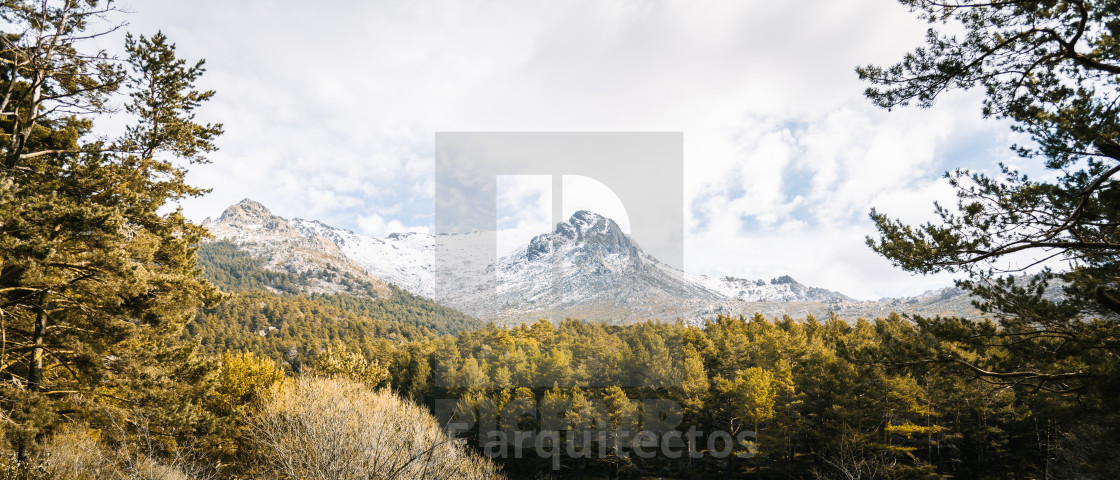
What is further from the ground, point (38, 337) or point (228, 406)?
point (38, 337)

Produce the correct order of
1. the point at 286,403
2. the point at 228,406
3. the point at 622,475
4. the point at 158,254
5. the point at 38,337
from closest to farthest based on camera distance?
the point at 38,337
the point at 158,254
the point at 286,403
the point at 228,406
the point at 622,475

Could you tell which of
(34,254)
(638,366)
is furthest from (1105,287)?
(638,366)

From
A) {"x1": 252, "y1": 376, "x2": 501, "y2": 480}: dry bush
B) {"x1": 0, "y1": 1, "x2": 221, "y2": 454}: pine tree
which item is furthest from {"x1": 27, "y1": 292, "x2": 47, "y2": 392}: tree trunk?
{"x1": 252, "y1": 376, "x2": 501, "y2": 480}: dry bush

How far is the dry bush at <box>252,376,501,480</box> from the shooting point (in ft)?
33.1

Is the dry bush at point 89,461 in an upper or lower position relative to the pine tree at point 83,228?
lower

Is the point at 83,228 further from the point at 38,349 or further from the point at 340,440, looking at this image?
the point at 340,440

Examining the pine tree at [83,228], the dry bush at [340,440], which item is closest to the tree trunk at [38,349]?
the pine tree at [83,228]

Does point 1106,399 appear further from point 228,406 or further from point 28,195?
point 228,406

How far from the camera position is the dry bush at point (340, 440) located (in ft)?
33.1

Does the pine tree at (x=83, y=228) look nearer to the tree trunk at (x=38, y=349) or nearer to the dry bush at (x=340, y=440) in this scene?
the tree trunk at (x=38, y=349)

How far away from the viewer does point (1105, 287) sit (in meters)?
5.03

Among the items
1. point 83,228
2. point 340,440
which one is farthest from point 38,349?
point 340,440

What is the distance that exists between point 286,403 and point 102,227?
12306 mm

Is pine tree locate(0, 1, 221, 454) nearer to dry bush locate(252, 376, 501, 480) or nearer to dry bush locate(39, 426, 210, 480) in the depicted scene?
dry bush locate(39, 426, 210, 480)
